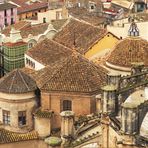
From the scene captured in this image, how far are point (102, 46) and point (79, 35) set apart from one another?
288cm

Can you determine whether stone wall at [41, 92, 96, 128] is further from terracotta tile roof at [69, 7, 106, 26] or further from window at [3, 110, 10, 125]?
terracotta tile roof at [69, 7, 106, 26]

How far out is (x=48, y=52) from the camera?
45.1 m

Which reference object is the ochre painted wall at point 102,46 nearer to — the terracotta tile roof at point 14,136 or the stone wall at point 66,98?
the stone wall at point 66,98

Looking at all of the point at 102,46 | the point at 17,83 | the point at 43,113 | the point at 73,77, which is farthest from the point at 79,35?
the point at 43,113

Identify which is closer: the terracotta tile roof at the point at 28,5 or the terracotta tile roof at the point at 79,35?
the terracotta tile roof at the point at 79,35

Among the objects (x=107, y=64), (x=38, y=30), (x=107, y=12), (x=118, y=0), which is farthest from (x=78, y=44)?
(x=118, y=0)

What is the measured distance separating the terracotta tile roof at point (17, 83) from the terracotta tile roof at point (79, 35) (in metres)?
9.34

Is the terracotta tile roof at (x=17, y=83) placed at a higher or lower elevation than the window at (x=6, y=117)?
Answer: higher

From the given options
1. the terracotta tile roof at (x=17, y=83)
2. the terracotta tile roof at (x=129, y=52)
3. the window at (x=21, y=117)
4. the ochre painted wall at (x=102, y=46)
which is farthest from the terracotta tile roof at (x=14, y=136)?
the ochre painted wall at (x=102, y=46)

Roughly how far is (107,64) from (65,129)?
1014cm

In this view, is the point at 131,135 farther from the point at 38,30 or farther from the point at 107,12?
the point at 107,12

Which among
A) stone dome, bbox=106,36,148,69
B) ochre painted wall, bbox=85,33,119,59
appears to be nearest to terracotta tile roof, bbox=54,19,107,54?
ochre painted wall, bbox=85,33,119,59

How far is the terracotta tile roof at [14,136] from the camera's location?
3541 centimetres

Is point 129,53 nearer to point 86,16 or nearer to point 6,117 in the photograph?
point 6,117
